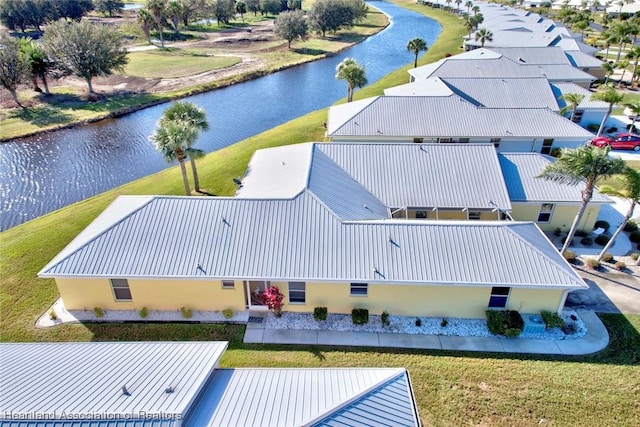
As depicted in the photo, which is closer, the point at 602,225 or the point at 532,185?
the point at 532,185

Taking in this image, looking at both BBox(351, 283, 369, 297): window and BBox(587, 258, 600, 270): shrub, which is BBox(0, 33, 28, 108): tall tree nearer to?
BBox(351, 283, 369, 297): window

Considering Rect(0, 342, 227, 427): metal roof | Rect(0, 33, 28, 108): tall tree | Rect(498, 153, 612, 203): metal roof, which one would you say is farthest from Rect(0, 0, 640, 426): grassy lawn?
Rect(0, 33, 28, 108): tall tree

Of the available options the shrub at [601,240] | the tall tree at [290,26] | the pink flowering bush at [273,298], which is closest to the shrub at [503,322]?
the pink flowering bush at [273,298]

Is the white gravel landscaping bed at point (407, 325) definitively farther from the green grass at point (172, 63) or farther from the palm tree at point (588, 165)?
the green grass at point (172, 63)

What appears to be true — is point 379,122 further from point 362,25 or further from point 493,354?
point 362,25

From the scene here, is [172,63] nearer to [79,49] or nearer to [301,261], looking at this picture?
[79,49]

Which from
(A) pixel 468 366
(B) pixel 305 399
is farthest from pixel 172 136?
(A) pixel 468 366

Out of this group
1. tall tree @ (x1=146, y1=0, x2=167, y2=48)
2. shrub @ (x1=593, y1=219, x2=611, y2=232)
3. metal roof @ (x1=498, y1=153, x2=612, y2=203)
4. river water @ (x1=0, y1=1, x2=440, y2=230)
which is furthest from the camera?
tall tree @ (x1=146, y1=0, x2=167, y2=48)
